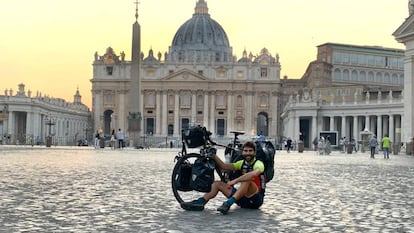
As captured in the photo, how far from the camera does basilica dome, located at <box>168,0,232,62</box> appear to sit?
15175cm

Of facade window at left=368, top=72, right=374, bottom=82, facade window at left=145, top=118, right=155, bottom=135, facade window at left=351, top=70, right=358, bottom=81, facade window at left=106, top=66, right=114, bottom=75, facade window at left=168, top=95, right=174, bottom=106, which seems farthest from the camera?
facade window at left=106, top=66, right=114, bottom=75

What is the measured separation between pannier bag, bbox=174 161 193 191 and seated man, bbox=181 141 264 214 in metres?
0.28

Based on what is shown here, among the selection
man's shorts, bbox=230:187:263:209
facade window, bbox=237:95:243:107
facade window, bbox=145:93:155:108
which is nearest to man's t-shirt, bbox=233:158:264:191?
man's shorts, bbox=230:187:263:209

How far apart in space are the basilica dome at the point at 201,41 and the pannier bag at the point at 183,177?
451 feet

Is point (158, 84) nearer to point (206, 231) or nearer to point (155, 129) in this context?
point (155, 129)

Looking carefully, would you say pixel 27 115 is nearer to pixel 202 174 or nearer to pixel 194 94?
pixel 194 94

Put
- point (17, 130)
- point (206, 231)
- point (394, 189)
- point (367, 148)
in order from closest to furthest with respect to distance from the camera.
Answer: point (206, 231)
point (394, 189)
point (367, 148)
point (17, 130)

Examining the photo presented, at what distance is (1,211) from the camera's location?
10203 millimetres

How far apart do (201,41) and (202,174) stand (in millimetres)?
145057

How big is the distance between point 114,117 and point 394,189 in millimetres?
124829

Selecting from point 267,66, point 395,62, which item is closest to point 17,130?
point 267,66

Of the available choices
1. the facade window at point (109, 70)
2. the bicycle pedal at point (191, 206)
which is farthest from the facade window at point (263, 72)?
the bicycle pedal at point (191, 206)

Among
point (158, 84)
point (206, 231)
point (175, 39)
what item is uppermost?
point (175, 39)

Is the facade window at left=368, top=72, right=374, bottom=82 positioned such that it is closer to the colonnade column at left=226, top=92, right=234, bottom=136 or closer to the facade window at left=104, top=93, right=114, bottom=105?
the colonnade column at left=226, top=92, right=234, bottom=136
